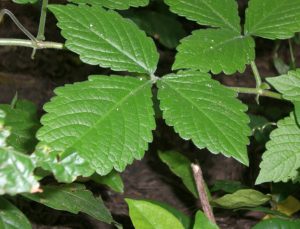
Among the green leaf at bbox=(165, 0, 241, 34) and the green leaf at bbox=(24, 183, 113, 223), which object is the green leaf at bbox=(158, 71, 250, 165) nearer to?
the green leaf at bbox=(165, 0, 241, 34)

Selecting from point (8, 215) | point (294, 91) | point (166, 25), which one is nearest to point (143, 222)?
point (8, 215)

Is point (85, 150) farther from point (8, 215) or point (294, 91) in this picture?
point (294, 91)

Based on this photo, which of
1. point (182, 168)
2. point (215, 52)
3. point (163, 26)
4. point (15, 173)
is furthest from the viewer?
point (163, 26)

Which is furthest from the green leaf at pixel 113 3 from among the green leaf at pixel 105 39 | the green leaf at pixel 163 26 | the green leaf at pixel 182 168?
the green leaf at pixel 163 26

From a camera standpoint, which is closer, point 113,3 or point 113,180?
point 113,3

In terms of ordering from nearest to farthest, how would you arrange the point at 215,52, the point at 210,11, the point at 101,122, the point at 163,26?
the point at 101,122, the point at 215,52, the point at 210,11, the point at 163,26

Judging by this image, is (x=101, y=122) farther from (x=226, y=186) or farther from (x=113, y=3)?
(x=226, y=186)

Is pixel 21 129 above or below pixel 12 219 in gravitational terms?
above

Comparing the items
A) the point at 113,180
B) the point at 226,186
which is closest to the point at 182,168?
the point at 226,186
